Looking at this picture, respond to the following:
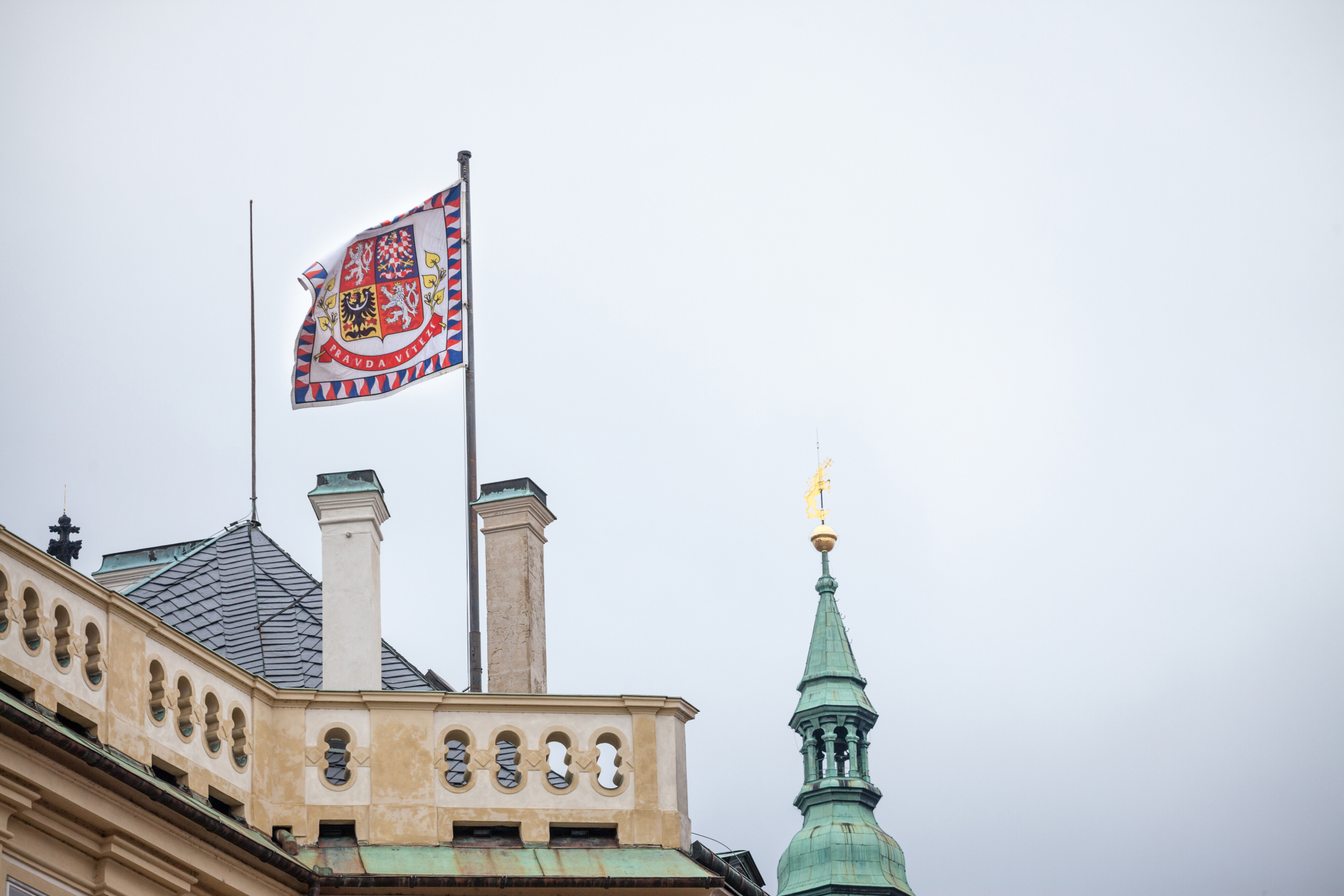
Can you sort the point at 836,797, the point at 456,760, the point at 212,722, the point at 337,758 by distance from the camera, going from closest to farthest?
1. the point at 212,722
2. the point at 337,758
3. the point at 456,760
4. the point at 836,797

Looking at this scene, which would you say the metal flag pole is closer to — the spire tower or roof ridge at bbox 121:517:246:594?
roof ridge at bbox 121:517:246:594

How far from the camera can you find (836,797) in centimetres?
8706

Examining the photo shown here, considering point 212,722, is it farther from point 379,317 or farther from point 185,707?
point 379,317

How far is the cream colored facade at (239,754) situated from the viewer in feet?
61.1

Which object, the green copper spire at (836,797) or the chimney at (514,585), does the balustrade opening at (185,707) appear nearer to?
the chimney at (514,585)

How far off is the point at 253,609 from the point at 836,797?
61683 millimetres

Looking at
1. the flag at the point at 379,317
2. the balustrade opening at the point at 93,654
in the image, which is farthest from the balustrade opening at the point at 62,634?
the flag at the point at 379,317

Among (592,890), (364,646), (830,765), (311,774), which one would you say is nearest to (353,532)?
(364,646)

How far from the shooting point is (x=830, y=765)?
90188 mm

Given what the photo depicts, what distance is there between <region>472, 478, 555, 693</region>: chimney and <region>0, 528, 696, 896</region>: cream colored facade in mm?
2965

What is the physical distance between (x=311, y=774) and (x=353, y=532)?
281 centimetres

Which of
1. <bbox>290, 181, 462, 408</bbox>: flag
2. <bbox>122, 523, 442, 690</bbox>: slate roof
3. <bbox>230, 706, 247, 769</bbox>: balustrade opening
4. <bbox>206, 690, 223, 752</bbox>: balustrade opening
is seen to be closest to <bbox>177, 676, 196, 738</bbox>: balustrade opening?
<bbox>206, 690, 223, 752</bbox>: balustrade opening

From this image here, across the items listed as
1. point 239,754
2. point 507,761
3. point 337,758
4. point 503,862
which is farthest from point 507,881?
point 507,761

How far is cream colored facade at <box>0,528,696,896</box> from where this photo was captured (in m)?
18.6
